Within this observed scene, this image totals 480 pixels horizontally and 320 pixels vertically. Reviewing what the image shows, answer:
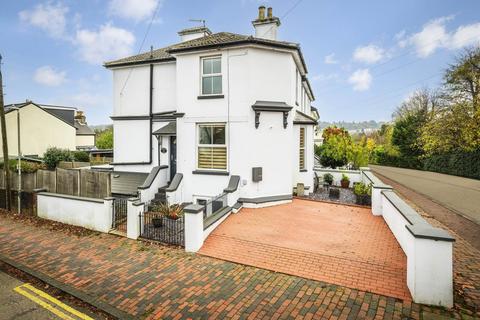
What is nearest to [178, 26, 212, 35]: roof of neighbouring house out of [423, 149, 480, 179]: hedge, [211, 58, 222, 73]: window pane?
[211, 58, 222, 73]: window pane

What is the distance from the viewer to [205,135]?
11852 millimetres

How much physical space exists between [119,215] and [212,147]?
4.75m

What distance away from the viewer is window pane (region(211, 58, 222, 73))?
11547mm

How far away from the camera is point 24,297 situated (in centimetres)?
579

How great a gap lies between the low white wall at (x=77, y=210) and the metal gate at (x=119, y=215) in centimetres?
17

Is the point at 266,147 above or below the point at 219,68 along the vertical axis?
below

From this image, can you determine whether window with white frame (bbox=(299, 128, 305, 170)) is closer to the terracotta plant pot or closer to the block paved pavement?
the terracotta plant pot

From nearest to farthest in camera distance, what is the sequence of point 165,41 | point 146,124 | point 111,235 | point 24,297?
point 24,297 < point 111,235 < point 146,124 < point 165,41

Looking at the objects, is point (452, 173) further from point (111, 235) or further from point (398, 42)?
point (111, 235)

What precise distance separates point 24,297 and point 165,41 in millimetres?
15583

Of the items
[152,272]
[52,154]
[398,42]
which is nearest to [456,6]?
[398,42]

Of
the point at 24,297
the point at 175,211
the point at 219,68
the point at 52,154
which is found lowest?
the point at 24,297

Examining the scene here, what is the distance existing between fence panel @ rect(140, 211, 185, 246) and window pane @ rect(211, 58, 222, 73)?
261 inches

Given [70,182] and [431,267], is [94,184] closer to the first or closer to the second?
[70,182]
